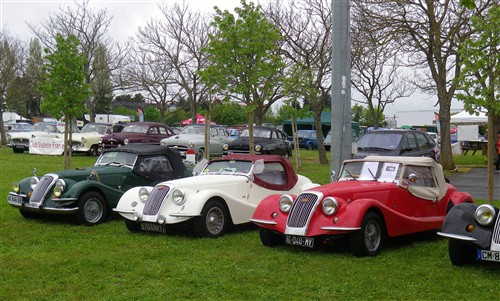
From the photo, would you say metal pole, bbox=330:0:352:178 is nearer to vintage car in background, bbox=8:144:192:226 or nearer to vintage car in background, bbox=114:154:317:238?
vintage car in background, bbox=114:154:317:238

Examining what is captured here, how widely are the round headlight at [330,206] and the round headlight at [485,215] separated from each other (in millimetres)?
1751

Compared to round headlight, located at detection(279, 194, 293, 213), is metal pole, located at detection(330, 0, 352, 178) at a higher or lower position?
higher

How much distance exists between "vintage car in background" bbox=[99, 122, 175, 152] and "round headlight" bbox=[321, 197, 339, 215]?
17.6 m

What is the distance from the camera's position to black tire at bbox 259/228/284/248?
819 cm

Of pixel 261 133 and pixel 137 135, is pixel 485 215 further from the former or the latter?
pixel 137 135

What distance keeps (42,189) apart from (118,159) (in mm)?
1813

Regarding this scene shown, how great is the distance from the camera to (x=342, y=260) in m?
7.34

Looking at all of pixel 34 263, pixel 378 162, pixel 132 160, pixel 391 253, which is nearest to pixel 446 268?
pixel 391 253

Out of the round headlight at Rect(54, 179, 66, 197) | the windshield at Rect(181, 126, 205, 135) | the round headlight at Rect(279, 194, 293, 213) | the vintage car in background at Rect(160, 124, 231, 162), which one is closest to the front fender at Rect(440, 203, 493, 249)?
the round headlight at Rect(279, 194, 293, 213)

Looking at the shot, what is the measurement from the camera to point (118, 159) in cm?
1152

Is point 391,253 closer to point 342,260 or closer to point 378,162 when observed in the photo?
point 342,260

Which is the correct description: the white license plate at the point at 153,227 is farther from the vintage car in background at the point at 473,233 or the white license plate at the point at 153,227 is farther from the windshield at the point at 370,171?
the vintage car in background at the point at 473,233

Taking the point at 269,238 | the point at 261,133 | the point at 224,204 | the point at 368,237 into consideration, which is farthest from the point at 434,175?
the point at 261,133

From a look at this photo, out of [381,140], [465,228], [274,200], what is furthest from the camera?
[381,140]
